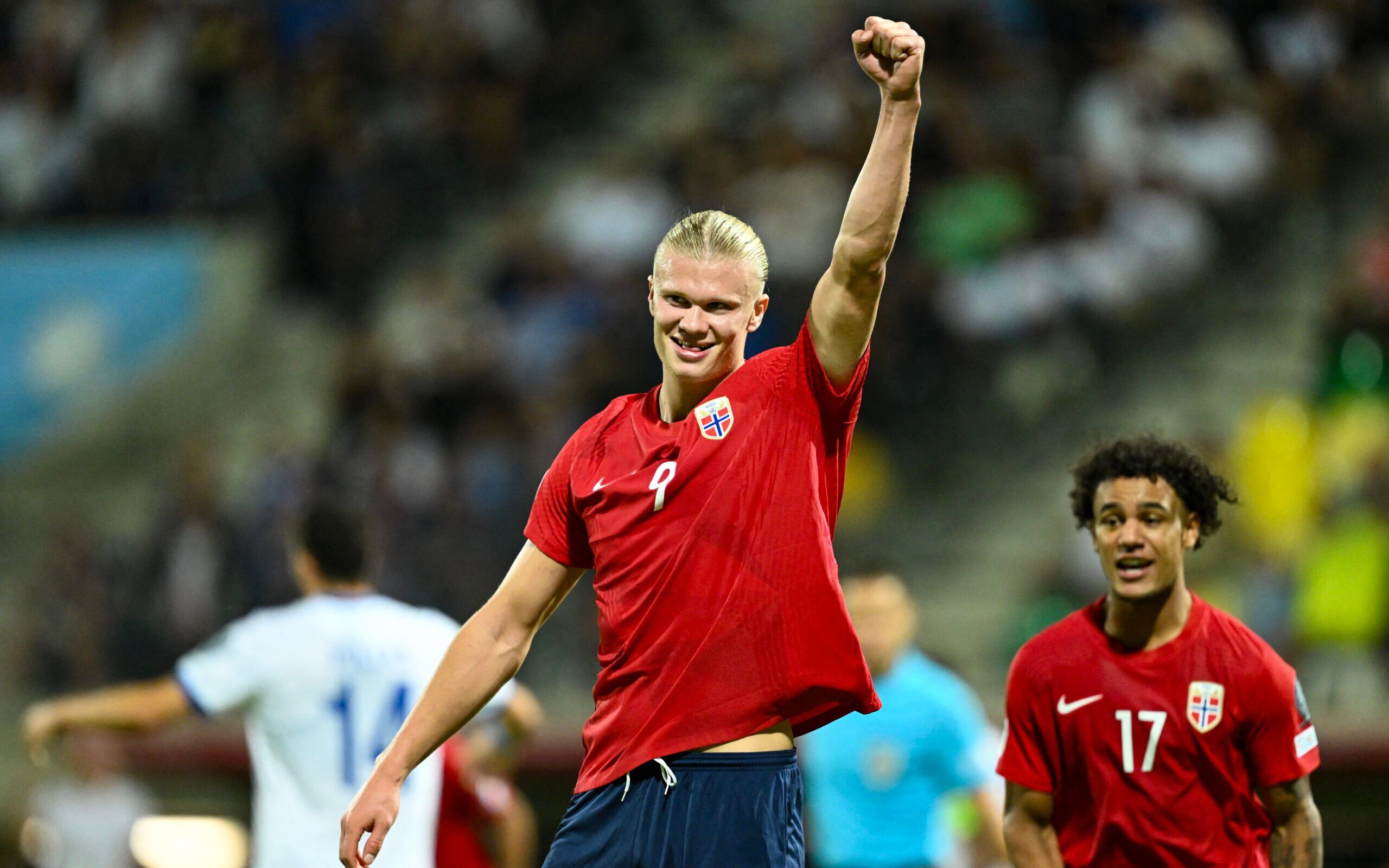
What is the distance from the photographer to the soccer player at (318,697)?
219 inches

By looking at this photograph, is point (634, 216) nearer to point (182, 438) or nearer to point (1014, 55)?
point (1014, 55)

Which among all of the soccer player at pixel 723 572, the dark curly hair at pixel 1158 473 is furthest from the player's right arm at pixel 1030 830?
the soccer player at pixel 723 572

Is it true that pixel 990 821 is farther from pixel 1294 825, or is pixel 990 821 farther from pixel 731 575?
pixel 731 575

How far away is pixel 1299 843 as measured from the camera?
4465 millimetres

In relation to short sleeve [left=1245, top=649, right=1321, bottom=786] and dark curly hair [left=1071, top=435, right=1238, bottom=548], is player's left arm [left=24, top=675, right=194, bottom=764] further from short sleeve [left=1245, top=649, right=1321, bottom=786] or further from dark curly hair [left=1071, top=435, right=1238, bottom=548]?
short sleeve [left=1245, top=649, right=1321, bottom=786]

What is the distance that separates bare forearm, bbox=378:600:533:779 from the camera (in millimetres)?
3961

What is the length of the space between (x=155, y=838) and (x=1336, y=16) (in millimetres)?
9007

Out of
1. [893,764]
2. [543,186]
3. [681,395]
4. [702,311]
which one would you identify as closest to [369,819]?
[681,395]

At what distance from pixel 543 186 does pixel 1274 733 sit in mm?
11223

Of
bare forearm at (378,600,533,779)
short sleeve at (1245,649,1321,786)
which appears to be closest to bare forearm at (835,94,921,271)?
bare forearm at (378,600,533,779)

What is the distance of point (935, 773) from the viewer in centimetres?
702

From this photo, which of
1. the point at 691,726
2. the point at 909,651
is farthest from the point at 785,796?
the point at 909,651

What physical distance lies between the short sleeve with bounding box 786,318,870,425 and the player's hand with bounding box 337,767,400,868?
1.22m

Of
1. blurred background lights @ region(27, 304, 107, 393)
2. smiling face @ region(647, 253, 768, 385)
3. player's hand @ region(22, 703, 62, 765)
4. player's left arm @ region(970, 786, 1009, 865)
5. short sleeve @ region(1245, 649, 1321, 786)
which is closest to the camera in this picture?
smiling face @ region(647, 253, 768, 385)
